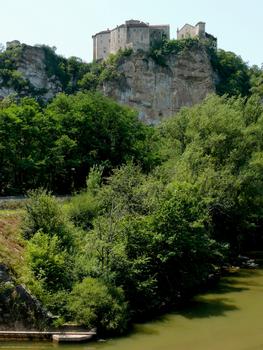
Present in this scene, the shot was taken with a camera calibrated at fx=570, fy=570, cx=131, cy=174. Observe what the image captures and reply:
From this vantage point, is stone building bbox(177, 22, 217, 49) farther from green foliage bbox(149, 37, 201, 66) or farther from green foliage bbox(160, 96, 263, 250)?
green foliage bbox(160, 96, 263, 250)

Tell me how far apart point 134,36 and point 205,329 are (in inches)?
3703

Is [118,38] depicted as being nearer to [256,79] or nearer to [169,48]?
[169,48]

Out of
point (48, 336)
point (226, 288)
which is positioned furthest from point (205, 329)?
point (226, 288)

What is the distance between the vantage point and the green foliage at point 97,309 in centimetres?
2253

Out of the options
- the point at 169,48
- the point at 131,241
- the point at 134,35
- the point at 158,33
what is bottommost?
the point at 131,241

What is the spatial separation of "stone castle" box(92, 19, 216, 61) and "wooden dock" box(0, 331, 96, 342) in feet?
302

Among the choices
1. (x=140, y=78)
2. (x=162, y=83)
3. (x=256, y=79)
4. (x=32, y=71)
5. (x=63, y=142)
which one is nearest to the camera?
(x=63, y=142)

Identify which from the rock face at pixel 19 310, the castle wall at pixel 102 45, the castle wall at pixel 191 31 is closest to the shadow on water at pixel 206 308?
the rock face at pixel 19 310

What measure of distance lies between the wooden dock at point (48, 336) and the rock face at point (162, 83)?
85272 mm

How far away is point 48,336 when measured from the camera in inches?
889

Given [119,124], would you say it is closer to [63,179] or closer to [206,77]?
[63,179]

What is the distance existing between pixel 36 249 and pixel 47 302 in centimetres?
258

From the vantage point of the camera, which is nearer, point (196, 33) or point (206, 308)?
point (206, 308)

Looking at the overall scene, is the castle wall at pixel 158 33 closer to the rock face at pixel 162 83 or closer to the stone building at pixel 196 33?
the stone building at pixel 196 33
